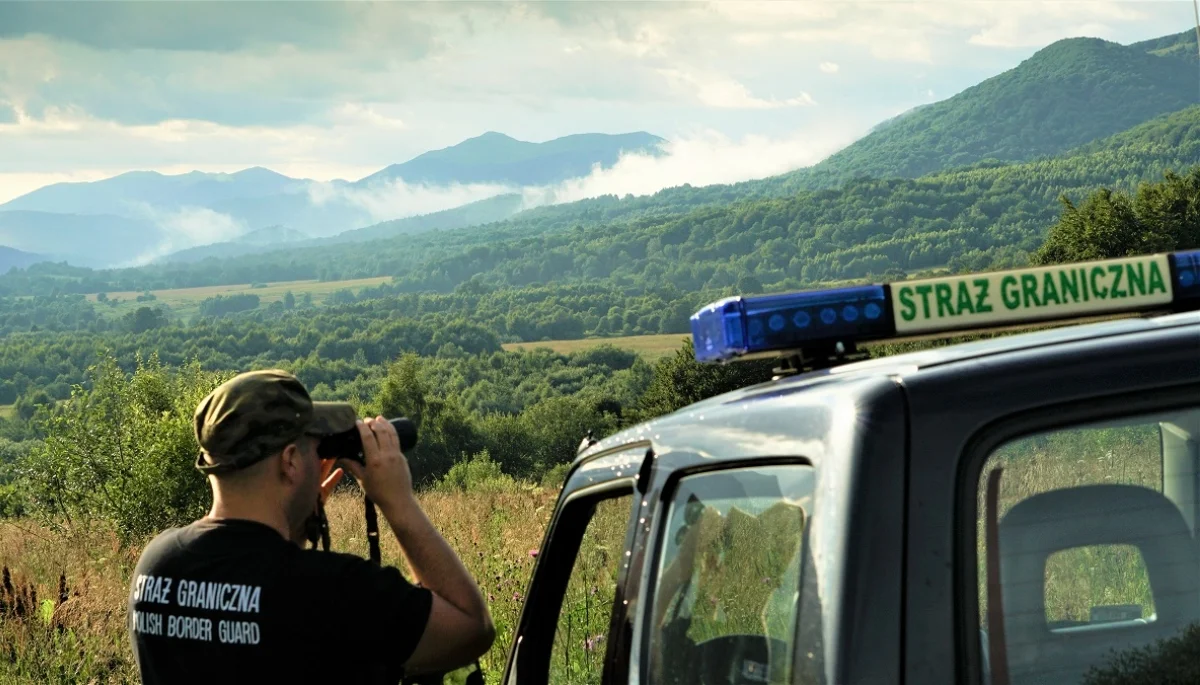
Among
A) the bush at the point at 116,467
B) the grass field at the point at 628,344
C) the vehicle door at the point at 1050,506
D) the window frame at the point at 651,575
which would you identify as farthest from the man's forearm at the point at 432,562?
the grass field at the point at 628,344

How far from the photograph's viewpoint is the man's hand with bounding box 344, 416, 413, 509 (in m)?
2.41

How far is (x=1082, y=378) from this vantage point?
131 cm

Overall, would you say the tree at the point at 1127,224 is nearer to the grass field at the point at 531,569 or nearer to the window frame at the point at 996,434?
the grass field at the point at 531,569

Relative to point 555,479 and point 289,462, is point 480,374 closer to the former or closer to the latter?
point 555,479

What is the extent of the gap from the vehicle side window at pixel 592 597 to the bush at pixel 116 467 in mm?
11137

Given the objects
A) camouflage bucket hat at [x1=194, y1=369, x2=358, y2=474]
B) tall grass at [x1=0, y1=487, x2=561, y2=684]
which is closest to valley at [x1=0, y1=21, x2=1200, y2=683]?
tall grass at [x1=0, y1=487, x2=561, y2=684]

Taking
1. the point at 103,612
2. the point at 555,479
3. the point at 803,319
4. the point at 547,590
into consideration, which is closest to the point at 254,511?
the point at 547,590

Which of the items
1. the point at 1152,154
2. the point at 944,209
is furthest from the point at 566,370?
the point at 1152,154

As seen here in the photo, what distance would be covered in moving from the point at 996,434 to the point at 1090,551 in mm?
201

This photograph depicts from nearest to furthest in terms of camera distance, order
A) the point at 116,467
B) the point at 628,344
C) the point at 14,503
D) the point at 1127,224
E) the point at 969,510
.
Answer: the point at 969,510 → the point at 116,467 → the point at 14,503 → the point at 1127,224 → the point at 628,344

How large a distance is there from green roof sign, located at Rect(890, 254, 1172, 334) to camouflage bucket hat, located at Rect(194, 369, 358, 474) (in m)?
1.10

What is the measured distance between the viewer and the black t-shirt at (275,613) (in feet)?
7.40

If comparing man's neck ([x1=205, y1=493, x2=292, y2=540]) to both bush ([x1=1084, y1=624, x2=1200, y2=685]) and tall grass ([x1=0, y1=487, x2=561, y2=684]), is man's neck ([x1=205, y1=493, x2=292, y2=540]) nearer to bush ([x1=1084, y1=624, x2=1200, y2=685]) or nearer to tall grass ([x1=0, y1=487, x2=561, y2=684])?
bush ([x1=1084, y1=624, x2=1200, y2=685])

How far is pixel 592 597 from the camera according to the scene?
209 inches
